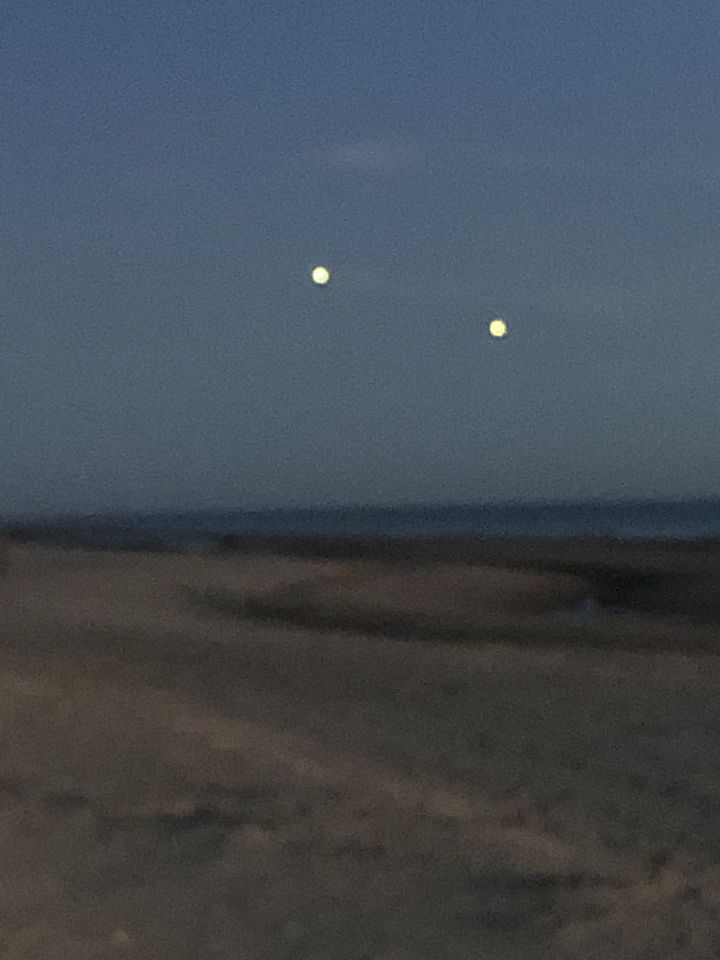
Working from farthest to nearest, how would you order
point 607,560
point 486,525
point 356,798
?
point 486,525
point 607,560
point 356,798

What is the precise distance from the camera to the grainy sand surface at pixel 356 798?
4.86 meters

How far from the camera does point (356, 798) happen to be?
22.1 feet

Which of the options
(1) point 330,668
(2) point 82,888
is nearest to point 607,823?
(2) point 82,888

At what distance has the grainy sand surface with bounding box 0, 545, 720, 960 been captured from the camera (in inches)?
191

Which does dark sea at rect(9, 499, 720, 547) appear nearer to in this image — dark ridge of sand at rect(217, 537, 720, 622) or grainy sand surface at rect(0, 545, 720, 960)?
dark ridge of sand at rect(217, 537, 720, 622)

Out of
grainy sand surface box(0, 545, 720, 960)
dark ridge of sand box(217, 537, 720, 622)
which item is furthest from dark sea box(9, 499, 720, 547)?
grainy sand surface box(0, 545, 720, 960)

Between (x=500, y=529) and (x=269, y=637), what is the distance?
49.6 m

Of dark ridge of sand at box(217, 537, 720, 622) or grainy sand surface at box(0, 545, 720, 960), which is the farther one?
dark ridge of sand at box(217, 537, 720, 622)

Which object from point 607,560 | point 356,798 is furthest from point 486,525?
point 356,798

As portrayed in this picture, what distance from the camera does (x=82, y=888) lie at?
527 cm

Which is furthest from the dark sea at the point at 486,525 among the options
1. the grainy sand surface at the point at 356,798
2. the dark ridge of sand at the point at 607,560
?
the grainy sand surface at the point at 356,798

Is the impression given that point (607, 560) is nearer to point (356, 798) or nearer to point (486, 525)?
point (356, 798)

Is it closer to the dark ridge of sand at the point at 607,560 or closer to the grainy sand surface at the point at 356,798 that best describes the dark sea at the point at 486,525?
the dark ridge of sand at the point at 607,560

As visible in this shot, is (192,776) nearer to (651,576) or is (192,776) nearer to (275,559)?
(651,576)
